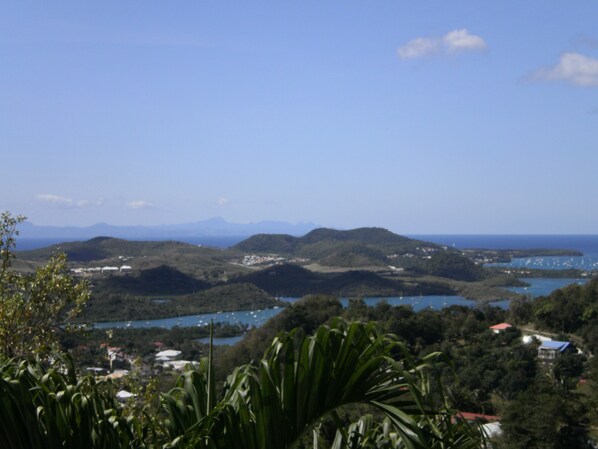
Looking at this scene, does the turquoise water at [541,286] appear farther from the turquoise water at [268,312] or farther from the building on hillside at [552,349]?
the building on hillside at [552,349]

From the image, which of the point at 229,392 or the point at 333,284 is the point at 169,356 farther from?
the point at 333,284

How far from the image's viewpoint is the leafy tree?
383cm

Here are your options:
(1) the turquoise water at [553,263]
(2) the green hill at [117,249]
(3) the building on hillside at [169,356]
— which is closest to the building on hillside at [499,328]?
(3) the building on hillside at [169,356]

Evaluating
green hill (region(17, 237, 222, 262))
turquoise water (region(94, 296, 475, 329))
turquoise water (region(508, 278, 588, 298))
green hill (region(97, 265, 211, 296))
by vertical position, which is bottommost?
turquoise water (region(94, 296, 475, 329))

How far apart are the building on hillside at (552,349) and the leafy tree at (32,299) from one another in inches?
871

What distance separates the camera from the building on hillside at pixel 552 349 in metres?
24.4

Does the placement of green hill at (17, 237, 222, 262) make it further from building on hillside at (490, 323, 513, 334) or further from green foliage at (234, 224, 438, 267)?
building on hillside at (490, 323, 513, 334)

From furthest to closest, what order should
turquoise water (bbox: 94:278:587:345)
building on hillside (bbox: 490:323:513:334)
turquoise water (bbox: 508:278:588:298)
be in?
turquoise water (bbox: 508:278:588:298) < turquoise water (bbox: 94:278:587:345) < building on hillside (bbox: 490:323:513:334)

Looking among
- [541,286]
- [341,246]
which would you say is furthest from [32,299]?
[341,246]

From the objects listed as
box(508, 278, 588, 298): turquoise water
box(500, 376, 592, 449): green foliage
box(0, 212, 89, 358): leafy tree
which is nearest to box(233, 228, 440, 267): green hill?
box(508, 278, 588, 298): turquoise water

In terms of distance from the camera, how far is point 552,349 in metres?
25.2

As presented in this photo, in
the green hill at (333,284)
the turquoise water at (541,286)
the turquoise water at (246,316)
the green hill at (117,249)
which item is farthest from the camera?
the green hill at (117,249)

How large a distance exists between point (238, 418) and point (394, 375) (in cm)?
39

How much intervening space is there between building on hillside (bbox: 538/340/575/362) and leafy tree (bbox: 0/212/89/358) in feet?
72.6
